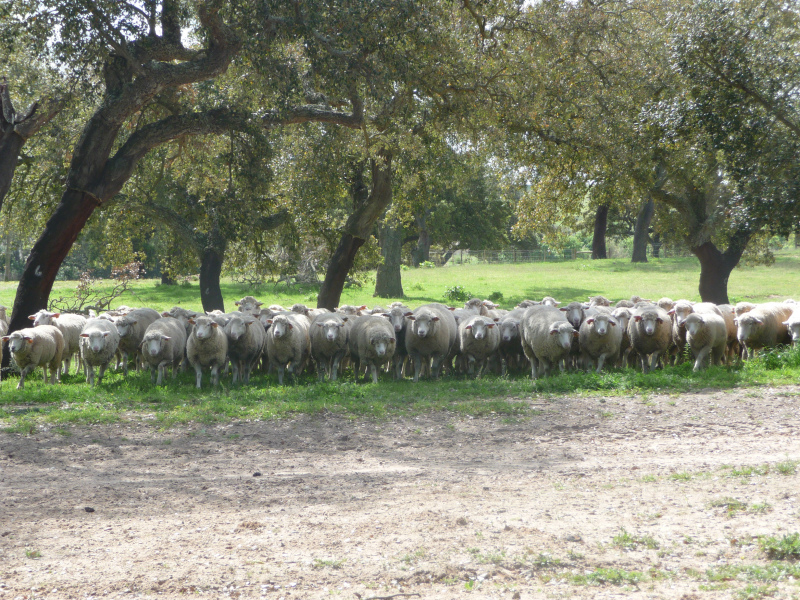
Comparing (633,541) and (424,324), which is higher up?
(424,324)

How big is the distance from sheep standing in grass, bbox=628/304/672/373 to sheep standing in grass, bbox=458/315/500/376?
2.71 m

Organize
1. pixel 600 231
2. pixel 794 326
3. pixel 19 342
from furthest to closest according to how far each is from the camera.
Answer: pixel 600 231
pixel 794 326
pixel 19 342

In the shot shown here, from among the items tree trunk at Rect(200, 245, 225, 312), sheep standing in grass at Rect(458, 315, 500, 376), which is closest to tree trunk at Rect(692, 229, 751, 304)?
sheep standing in grass at Rect(458, 315, 500, 376)

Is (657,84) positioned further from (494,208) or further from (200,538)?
(494,208)

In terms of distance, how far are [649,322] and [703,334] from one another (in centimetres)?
103

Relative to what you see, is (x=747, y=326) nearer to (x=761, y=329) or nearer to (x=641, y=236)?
(x=761, y=329)

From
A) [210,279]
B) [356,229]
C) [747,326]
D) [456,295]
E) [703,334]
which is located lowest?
[703,334]

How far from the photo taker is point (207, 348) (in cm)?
1350

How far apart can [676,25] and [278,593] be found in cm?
1576

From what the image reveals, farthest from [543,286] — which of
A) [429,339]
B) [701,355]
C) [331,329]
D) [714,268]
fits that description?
[331,329]


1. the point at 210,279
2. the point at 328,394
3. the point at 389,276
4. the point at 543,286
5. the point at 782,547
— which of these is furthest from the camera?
the point at 543,286

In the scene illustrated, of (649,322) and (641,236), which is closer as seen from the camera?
(649,322)

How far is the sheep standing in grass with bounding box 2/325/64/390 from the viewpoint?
42.0 feet

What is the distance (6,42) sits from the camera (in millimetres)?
12930
